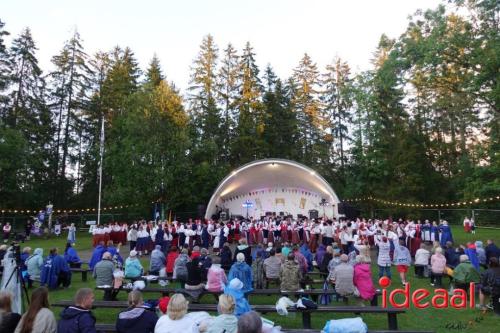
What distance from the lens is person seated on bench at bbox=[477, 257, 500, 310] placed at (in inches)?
314

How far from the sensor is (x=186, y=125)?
107ft

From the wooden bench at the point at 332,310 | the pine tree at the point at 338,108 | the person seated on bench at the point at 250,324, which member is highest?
the pine tree at the point at 338,108

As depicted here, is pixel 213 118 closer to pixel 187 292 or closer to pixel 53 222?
pixel 53 222

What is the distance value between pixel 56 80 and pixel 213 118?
13356mm

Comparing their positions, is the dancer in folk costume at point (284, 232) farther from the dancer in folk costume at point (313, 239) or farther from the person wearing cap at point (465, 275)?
the person wearing cap at point (465, 275)

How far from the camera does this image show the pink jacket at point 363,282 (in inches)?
320

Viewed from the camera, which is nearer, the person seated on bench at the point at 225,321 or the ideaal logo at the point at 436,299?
the person seated on bench at the point at 225,321

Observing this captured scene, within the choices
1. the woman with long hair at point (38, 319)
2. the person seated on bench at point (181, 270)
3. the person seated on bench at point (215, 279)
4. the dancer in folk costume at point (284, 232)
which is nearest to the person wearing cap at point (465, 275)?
the person seated on bench at point (215, 279)

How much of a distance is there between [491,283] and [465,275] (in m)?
1.20

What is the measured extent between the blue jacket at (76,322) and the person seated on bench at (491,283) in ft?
24.8

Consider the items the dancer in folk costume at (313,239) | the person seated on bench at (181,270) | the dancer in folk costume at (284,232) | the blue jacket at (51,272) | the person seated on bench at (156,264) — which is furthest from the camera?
the dancer in folk costume at (284,232)

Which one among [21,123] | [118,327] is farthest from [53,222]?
[118,327]

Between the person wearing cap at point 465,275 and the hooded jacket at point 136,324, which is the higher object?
the hooded jacket at point 136,324

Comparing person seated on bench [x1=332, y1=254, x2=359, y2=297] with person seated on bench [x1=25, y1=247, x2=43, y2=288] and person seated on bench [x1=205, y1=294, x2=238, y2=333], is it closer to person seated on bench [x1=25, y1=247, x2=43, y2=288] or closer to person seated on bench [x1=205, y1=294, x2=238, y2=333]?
person seated on bench [x1=205, y1=294, x2=238, y2=333]
